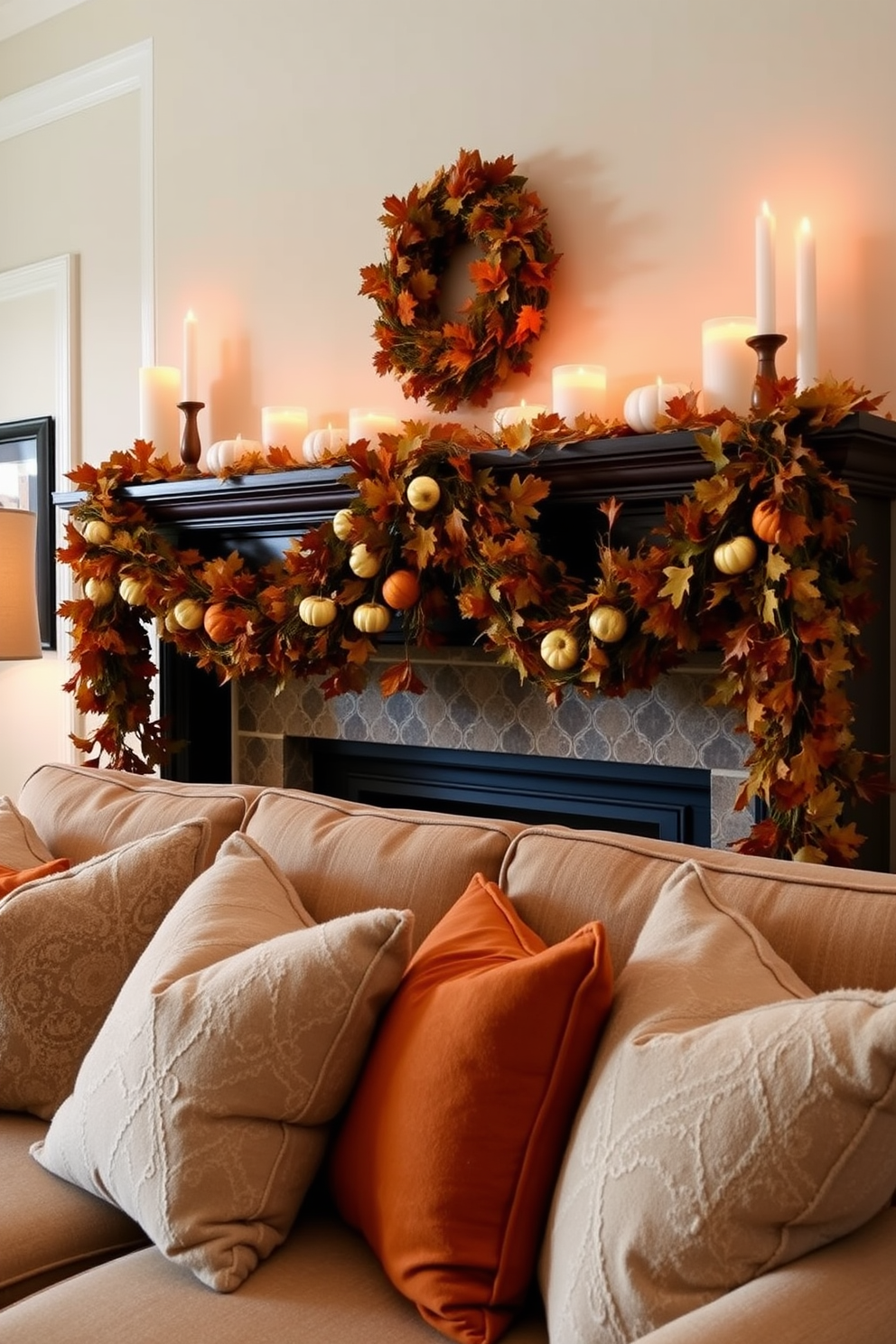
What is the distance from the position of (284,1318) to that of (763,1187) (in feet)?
1.62

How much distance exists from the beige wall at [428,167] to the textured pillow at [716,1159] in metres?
1.63

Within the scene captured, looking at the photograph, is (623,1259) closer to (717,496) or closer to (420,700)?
(717,496)

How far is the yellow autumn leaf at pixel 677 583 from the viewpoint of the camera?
88.4 inches

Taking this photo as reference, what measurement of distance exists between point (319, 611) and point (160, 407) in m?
1.06

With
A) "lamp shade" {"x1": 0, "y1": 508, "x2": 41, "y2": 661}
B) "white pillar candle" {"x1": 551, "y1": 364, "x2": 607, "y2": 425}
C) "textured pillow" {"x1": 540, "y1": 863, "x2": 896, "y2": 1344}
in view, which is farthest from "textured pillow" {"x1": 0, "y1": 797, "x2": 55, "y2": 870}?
"white pillar candle" {"x1": 551, "y1": 364, "x2": 607, "y2": 425}

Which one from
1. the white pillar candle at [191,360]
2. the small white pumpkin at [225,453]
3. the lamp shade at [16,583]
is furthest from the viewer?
the white pillar candle at [191,360]

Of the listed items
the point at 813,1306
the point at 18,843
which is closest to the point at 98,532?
the point at 18,843

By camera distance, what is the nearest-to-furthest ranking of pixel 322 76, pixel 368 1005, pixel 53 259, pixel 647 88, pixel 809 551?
pixel 368 1005, pixel 809 551, pixel 647 88, pixel 322 76, pixel 53 259

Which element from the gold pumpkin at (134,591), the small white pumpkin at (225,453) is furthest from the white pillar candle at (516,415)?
the gold pumpkin at (134,591)

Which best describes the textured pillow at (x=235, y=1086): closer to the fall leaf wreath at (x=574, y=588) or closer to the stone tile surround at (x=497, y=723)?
the fall leaf wreath at (x=574, y=588)

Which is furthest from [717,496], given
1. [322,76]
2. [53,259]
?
[53,259]

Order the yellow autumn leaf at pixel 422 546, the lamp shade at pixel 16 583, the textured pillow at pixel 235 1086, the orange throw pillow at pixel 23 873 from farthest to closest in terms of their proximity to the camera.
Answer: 1. the lamp shade at pixel 16 583
2. the yellow autumn leaf at pixel 422 546
3. the orange throw pillow at pixel 23 873
4. the textured pillow at pixel 235 1086

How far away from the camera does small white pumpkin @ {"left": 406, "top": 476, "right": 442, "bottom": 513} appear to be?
8.31 feet

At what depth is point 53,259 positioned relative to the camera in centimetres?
399
